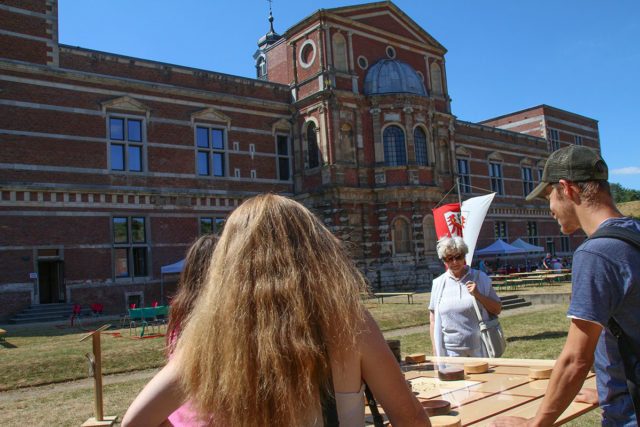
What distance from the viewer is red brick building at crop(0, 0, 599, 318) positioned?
18.5 m

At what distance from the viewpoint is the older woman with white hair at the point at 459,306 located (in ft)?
16.6

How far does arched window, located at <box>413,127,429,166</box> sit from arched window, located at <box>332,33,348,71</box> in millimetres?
4773

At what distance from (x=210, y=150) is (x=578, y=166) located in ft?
70.3

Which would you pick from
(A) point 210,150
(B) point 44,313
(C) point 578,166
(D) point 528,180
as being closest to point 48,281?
(B) point 44,313

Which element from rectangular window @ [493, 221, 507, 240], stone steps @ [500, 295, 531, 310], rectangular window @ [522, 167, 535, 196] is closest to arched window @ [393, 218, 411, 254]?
stone steps @ [500, 295, 531, 310]

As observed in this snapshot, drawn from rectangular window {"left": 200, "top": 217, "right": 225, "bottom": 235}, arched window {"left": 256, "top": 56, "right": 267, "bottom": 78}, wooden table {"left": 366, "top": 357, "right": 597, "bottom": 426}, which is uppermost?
arched window {"left": 256, "top": 56, "right": 267, "bottom": 78}

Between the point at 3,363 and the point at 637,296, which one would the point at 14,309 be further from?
the point at 637,296

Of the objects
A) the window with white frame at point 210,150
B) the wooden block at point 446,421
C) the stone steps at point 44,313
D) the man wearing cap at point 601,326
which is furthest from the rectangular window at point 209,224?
the man wearing cap at point 601,326

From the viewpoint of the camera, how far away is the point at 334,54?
24750 mm

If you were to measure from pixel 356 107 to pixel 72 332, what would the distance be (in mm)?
15835

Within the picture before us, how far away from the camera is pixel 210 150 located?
22.8 metres

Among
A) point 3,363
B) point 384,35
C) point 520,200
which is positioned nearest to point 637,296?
point 3,363

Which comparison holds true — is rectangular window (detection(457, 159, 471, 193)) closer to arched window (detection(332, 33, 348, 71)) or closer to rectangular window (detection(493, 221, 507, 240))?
rectangular window (detection(493, 221, 507, 240))

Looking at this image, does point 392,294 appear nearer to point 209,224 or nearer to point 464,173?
point 209,224
